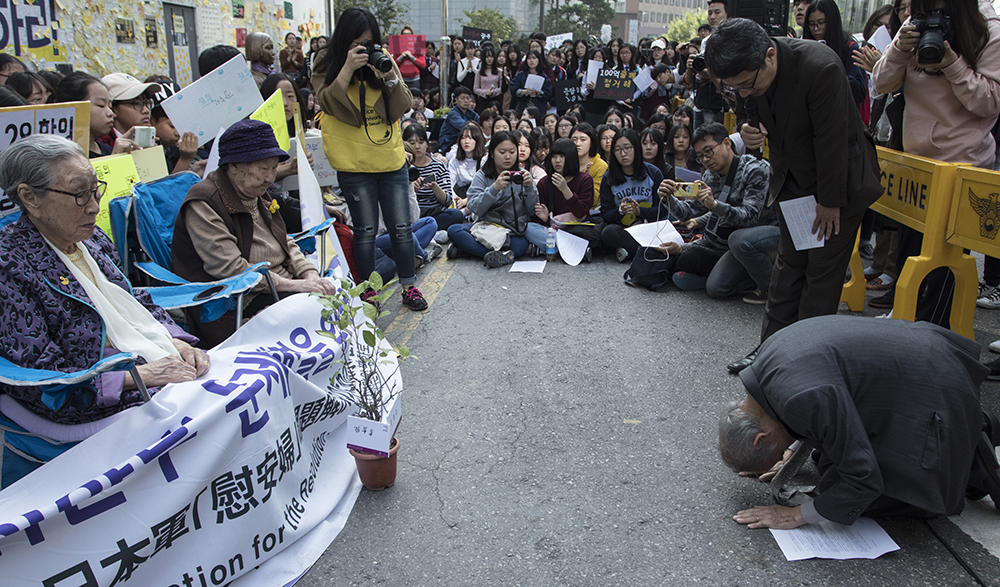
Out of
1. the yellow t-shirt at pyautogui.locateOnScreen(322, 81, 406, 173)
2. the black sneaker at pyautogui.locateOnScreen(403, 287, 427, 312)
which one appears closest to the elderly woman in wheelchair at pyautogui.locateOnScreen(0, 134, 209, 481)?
the yellow t-shirt at pyautogui.locateOnScreen(322, 81, 406, 173)

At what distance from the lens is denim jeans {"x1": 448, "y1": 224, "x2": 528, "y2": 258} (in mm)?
6457

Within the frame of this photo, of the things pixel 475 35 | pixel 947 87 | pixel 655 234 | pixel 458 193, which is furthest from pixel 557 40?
pixel 947 87

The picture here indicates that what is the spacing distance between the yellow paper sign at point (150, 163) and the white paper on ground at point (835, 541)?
3.90 metres

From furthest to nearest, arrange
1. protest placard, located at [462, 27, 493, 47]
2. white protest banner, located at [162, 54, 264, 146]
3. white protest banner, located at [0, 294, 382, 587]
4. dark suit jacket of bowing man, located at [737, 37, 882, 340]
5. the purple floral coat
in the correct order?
1. protest placard, located at [462, 27, 493, 47]
2. white protest banner, located at [162, 54, 264, 146]
3. dark suit jacket of bowing man, located at [737, 37, 882, 340]
4. the purple floral coat
5. white protest banner, located at [0, 294, 382, 587]

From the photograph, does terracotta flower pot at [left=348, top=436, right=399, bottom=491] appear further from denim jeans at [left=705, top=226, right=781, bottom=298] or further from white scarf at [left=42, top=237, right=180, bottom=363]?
denim jeans at [left=705, top=226, right=781, bottom=298]

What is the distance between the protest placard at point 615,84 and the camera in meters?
10.6

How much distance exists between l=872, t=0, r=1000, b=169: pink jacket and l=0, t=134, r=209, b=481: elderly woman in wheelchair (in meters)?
3.97

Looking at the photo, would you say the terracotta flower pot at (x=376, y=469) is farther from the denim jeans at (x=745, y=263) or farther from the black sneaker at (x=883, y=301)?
the black sneaker at (x=883, y=301)

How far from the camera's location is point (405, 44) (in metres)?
11.8

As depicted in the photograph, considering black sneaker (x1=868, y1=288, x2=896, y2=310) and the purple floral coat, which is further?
black sneaker (x1=868, y1=288, x2=896, y2=310)

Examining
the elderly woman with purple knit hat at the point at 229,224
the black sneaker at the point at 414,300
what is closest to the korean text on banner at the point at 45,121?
the elderly woman with purple knit hat at the point at 229,224

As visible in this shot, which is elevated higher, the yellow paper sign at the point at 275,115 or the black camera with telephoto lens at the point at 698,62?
the black camera with telephoto lens at the point at 698,62

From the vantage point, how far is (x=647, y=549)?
254cm

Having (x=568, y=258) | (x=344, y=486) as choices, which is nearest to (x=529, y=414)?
(x=344, y=486)
